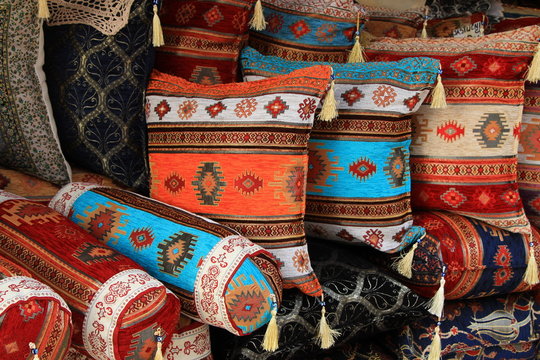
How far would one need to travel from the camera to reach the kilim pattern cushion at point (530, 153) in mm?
1563

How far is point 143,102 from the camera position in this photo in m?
1.26

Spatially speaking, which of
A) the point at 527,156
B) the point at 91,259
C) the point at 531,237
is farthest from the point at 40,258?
the point at 527,156

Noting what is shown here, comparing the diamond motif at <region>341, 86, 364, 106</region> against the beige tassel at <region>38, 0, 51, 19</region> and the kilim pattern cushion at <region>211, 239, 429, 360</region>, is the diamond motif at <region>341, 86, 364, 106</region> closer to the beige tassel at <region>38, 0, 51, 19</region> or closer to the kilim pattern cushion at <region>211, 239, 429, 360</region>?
the kilim pattern cushion at <region>211, 239, 429, 360</region>

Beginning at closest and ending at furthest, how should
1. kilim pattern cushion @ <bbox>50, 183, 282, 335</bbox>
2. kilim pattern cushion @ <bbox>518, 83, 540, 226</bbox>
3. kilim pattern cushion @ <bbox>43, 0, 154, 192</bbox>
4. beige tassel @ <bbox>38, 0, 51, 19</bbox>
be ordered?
kilim pattern cushion @ <bbox>50, 183, 282, 335</bbox>
beige tassel @ <bbox>38, 0, 51, 19</bbox>
kilim pattern cushion @ <bbox>43, 0, 154, 192</bbox>
kilim pattern cushion @ <bbox>518, 83, 540, 226</bbox>

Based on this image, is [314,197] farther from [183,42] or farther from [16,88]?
[16,88]

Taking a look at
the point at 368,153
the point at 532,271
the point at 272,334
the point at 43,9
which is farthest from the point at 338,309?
the point at 43,9

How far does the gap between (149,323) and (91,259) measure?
148mm

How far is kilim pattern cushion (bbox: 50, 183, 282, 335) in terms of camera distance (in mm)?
929

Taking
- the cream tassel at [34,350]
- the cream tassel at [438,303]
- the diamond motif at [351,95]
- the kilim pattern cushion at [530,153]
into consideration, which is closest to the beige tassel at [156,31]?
the diamond motif at [351,95]

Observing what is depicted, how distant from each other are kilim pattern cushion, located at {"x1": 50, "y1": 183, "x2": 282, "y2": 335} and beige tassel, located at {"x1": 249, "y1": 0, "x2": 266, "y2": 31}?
54cm

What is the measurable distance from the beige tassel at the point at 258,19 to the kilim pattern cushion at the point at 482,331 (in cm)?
85

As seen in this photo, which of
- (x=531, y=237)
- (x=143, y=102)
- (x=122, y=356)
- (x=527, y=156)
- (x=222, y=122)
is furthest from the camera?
(x=527, y=156)

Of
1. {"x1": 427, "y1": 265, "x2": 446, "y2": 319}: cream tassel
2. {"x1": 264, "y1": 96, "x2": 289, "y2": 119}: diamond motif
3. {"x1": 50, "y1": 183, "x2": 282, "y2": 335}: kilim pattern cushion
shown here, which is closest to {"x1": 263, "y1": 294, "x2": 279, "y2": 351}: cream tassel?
{"x1": 50, "y1": 183, "x2": 282, "y2": 335}: kilim pattern cushion

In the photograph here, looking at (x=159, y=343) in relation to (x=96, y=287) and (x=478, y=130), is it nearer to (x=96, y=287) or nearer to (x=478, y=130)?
(x=96, y=287)
